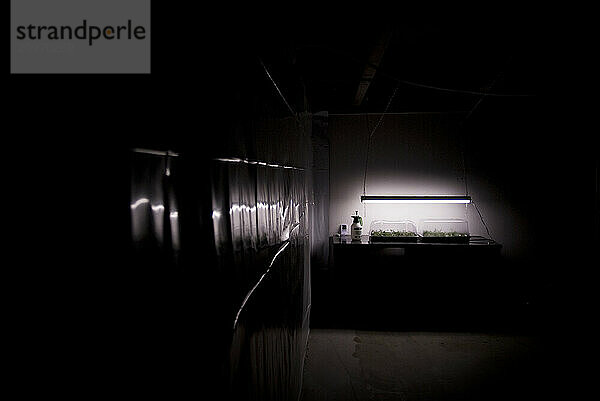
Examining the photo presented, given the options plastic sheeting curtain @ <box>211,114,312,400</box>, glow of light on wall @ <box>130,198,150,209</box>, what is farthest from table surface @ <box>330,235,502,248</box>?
glow of light on wall @ <box>130,198,150,209</box>

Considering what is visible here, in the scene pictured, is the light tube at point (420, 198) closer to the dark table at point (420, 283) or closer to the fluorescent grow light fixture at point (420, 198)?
the fluorescent grow light fixture at point (420, 198)

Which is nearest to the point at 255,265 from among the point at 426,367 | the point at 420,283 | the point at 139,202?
the point at 139,202

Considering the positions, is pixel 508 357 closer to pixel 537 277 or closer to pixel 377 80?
pixel 537 277

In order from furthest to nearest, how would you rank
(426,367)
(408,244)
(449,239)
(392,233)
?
1. (392,233)
2. (449,239)
3. (408,244)
4. (426,367)

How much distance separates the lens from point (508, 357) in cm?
414

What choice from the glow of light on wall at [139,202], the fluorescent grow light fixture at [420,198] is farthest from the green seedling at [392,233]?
the glow of light on wall at [139,202]

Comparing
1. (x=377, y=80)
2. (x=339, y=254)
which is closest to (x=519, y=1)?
(x=377, y=80)

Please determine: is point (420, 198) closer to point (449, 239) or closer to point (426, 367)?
point (449, 239)

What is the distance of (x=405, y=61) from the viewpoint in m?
4.36

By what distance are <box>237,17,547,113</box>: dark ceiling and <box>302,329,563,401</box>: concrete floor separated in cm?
196

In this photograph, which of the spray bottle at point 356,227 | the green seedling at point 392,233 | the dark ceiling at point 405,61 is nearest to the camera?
the dark ceiling at point 405,61

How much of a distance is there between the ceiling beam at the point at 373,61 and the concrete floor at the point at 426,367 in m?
2.15

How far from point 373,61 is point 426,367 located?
2317 millimetres

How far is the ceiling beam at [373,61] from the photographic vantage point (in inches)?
120
